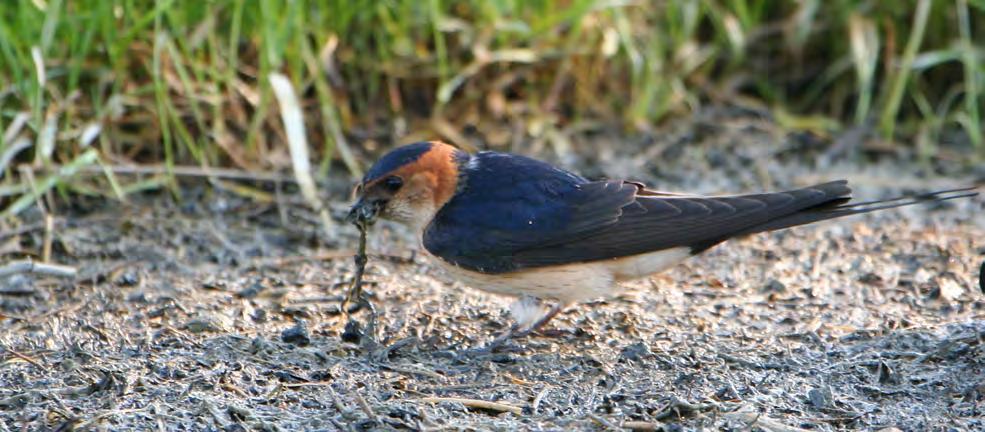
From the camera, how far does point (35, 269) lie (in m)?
4.77

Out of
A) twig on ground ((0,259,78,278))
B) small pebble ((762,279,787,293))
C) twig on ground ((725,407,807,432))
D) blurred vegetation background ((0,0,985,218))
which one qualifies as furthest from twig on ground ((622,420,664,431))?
blurred vegetation background ((0,0,985,218))

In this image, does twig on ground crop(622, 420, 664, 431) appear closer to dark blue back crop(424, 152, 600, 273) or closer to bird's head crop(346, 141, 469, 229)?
dark blue back crop(424, 152, 600, 273)

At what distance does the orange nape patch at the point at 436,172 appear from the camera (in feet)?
14.9

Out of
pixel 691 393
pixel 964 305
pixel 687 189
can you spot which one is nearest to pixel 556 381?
pixel 691 393

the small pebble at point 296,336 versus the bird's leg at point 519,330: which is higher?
the bird's leg at point 519,330

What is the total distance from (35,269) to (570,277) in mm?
1887

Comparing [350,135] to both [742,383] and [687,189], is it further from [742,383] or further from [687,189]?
[742,383]

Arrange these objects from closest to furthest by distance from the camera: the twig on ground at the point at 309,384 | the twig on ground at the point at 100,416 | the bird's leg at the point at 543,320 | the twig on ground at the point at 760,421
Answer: the twig on ground at the point at 100,416
the twig on ground at the point at 760,421
the twig on ground at the point at 309,384
the bird's leg at the point at 543,320

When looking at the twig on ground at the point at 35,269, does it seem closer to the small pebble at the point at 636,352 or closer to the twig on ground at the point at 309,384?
the twig on ground at the point at 309,384

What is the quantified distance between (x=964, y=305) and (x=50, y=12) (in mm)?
3528

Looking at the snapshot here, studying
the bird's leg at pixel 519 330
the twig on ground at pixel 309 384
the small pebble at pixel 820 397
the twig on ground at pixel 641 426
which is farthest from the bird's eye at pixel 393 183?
the small pebble at pixel 820 397

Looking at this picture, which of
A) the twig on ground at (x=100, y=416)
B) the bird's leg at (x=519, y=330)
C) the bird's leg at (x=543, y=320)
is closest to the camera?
the twig on ground at (x=100, y=416)

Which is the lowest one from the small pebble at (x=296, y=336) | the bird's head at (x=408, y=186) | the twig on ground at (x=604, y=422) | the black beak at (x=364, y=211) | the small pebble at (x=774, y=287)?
the small pebble at (x=296, y=336)

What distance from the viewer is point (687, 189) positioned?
6.13 metres
